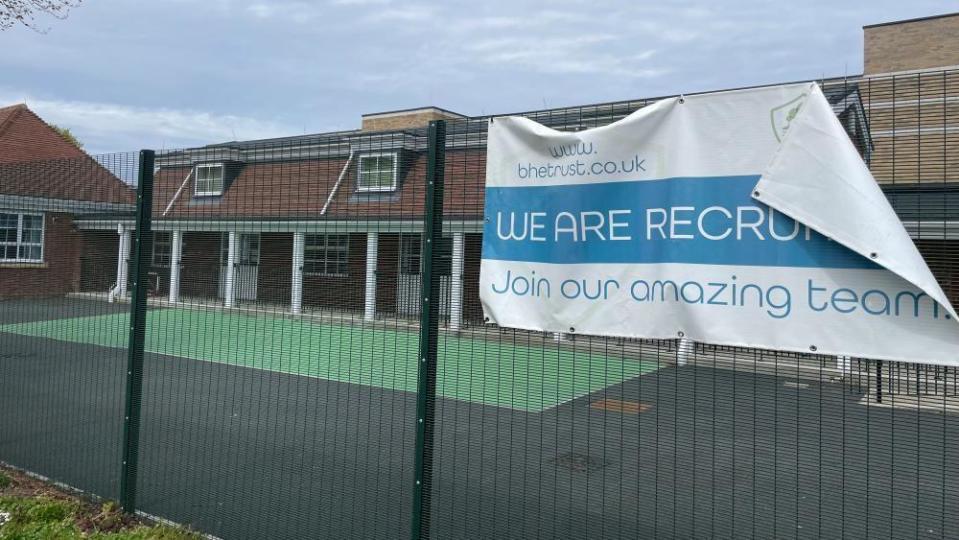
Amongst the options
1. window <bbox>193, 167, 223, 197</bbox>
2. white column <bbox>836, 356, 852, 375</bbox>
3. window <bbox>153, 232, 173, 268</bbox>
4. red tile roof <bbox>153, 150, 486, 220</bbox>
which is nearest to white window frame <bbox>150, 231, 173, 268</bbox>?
window <bbox>153, 232, 173, 268</bbox>

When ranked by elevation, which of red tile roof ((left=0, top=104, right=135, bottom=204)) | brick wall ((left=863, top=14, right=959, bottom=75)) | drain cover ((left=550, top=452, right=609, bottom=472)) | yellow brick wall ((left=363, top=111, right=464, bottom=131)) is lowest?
drain cover ((left=550, top=452, right=609, bottom=472))

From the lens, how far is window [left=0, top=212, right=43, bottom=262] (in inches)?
227

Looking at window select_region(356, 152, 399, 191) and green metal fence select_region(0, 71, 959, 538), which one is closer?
green metal fence select_region(0, 71, 959, 538)

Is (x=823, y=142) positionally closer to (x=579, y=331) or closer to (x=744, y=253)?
(x=744, y=253)

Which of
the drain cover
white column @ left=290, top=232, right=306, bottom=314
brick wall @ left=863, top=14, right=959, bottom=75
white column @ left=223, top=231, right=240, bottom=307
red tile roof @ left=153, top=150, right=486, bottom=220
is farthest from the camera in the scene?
brick wall @ left=863, top=14, right=959, bottom=75

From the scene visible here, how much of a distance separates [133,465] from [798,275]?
4338mm

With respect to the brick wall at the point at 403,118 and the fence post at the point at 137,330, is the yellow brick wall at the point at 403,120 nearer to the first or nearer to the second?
the brick wall at the point at 403,118

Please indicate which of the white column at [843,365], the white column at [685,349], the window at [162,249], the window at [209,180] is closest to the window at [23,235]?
the window at [162,249]

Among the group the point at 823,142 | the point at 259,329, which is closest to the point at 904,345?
the point at 823,142

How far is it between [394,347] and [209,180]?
1699 millimetres

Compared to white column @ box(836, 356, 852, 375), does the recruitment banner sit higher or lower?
higher

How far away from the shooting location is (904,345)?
7.84ft

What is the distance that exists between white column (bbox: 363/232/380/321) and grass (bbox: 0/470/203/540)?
1.81 meters

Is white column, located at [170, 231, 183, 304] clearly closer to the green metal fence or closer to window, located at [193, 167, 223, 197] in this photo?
the green metal fence
